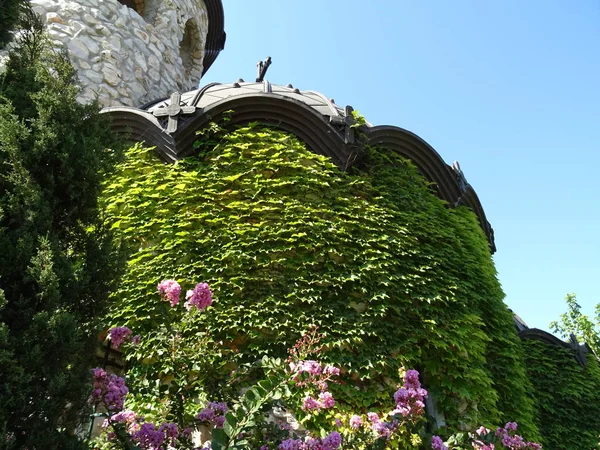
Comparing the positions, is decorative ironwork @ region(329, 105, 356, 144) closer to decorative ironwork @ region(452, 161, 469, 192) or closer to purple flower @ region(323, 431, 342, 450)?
decorative ironwork @ region(452, 161, 469, 192)

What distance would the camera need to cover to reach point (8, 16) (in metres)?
2.88

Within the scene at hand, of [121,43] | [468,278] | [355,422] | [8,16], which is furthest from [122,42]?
[355,422]

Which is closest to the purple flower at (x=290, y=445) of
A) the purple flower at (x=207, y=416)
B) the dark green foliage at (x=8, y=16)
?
the purple flower at (x=207, y=416)

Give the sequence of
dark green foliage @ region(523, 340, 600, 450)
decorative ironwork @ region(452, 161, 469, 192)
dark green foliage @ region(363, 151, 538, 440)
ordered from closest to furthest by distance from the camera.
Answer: dark green foliage @ region(363, 151, 538, 440), decorative ironwork @ region(452, 161, 469, 192), dark green foliage @ region(523, 340, 600, 450)

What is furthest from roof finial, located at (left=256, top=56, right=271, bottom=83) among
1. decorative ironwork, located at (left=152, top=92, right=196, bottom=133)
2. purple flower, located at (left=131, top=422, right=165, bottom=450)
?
purple flower, located at (left=131, top=422, right=165, bottom=450)

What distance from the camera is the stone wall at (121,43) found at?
24.5 feet

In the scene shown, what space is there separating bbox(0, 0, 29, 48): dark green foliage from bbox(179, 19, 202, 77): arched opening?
897cm

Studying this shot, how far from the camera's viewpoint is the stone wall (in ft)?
24.5

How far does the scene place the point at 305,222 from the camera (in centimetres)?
496

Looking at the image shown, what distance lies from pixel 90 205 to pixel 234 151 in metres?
2.86

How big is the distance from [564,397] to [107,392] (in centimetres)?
724

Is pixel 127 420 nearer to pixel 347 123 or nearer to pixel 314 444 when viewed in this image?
pixel 314 444

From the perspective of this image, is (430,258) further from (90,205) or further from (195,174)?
(90,205)

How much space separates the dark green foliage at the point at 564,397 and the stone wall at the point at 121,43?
24.3 ft
